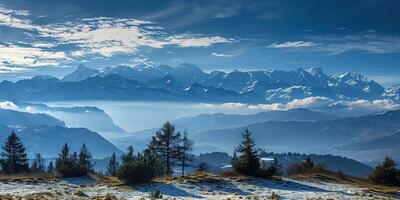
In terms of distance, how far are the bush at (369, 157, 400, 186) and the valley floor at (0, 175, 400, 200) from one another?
9012 millimetres

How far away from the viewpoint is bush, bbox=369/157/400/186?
4900cm

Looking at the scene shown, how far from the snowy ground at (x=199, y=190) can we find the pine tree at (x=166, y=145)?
31.1m

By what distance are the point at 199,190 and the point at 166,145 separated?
37321 mm

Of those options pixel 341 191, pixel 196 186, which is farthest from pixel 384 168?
pixel 196 186

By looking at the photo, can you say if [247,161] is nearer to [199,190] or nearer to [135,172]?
[199,190]

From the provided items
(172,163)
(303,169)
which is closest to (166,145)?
(172,163)

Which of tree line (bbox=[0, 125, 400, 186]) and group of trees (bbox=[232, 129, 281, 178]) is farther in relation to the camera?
group of trees (bbox=[232, 129, 281, 178])

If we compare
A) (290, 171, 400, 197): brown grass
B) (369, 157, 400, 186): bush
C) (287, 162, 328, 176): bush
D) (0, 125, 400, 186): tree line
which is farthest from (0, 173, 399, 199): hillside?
(287, 162, 328, 176): bush

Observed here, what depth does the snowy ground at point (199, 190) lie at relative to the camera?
32.6 meters

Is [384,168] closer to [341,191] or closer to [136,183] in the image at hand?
[341,191]

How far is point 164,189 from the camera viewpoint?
35500 millimetres

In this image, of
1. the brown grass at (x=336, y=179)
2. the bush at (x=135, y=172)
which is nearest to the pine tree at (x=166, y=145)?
the brown grass at (x=336, y=179)

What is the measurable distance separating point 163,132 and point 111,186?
37555mm

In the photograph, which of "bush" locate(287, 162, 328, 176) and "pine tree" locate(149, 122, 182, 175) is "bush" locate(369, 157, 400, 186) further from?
"pine tree" locate(149, 122, 182, 175)
